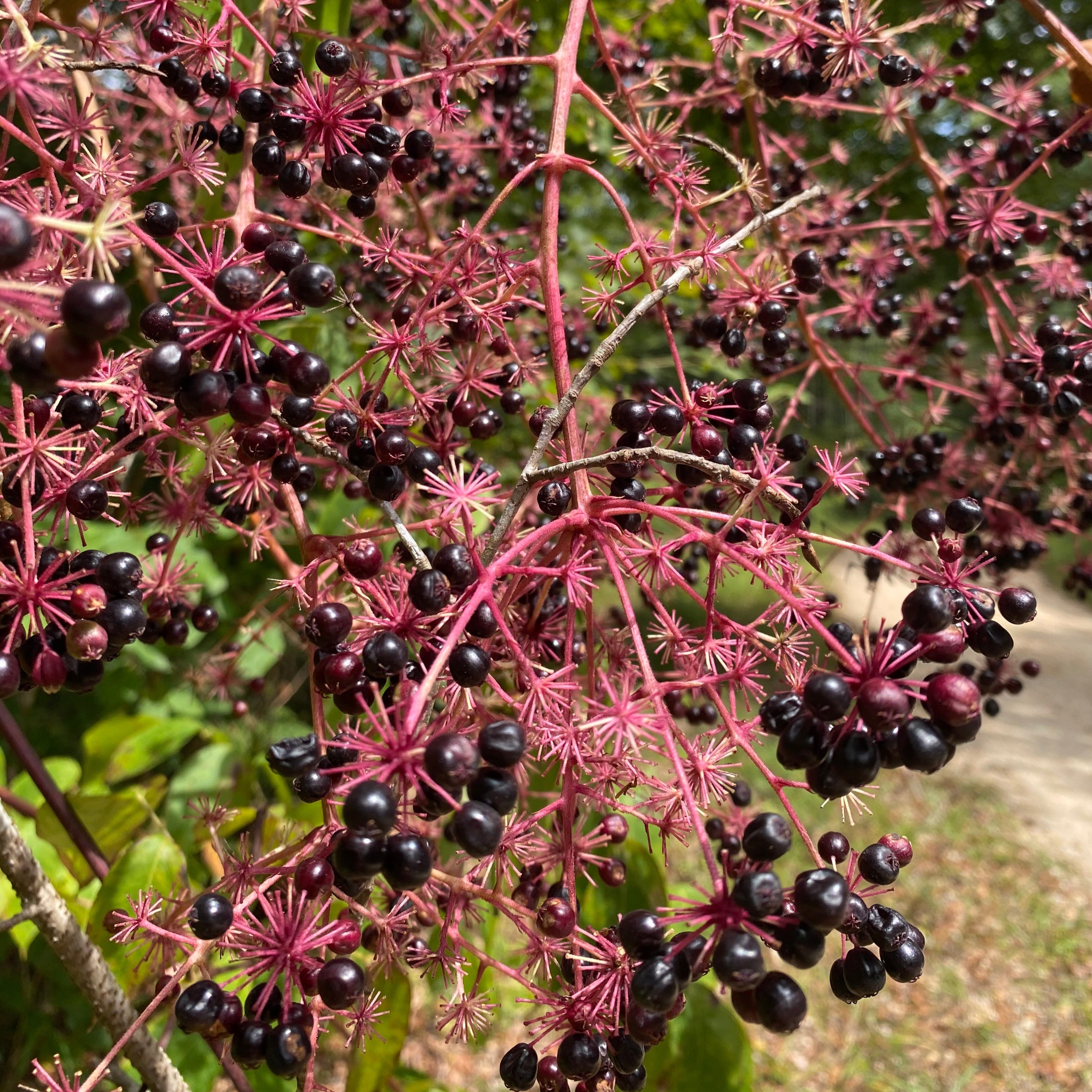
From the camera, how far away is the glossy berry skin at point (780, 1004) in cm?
69

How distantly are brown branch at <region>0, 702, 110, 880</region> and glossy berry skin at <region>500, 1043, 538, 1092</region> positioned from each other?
882mm

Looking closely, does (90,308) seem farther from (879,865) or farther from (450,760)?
(879,865)

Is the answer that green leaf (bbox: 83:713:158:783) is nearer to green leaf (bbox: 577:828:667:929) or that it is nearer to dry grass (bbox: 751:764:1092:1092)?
green leaf (bbox: 577:828:667:929)

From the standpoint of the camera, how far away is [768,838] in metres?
0.74

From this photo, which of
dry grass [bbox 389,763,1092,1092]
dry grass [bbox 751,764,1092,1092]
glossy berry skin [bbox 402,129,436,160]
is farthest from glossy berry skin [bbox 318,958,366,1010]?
dry grass [bbox 751,764,1092,1092]

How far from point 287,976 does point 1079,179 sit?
13.7 metres

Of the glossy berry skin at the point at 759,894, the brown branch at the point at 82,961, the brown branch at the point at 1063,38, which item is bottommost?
the brown branch at the point at 82,961

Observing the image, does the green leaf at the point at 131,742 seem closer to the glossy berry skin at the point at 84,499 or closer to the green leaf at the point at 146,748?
the green leaf at the point at 146,748

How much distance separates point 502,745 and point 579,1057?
0.39m

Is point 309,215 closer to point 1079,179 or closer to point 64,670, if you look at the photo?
point 64,670

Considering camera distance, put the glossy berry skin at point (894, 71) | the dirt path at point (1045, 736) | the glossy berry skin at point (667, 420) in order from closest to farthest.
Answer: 1. the glossy berry skin at point (667, 420)
2. the glossy berry skin at point (894, 71)
3. the dirt path at point (1045, 736)

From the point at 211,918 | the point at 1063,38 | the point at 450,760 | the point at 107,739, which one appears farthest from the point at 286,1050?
the point at 1063,38

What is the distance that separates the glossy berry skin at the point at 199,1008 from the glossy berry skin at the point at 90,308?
2.13 feet

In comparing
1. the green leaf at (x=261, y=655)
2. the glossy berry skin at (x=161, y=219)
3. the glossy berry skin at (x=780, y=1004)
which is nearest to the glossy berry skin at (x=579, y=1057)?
the glossy berry skin at (x=780, y=1004)
